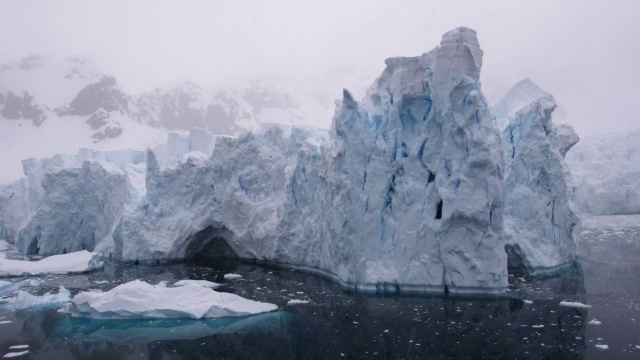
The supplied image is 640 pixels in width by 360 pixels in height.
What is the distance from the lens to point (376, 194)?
1243 cm

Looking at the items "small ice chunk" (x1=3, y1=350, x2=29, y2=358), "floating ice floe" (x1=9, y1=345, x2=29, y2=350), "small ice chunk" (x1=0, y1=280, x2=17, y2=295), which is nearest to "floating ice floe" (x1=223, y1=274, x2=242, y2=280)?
"small ice chunk" (x1=0, y1=280, x2=17, y2=295)

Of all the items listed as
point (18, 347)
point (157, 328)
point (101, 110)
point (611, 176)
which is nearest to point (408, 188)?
point (157, 328)

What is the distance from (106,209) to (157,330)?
11.3m

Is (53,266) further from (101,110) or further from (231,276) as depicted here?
(101,110)

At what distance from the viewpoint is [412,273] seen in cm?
1152

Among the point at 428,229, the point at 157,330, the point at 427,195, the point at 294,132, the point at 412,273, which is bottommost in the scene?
the point at 157,330

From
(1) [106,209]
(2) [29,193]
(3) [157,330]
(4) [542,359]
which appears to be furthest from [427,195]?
(2) [29,193]

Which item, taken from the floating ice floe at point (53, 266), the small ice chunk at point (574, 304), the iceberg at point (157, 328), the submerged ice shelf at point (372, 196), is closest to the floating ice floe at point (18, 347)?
the iceberg at point (157, 328)

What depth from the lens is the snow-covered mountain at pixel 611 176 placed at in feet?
86.5

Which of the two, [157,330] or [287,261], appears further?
[287,261]

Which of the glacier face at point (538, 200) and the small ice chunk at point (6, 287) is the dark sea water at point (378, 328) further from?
the glacier face at point (538, 200)

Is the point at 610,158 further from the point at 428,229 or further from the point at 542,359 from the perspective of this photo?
the point at 542,359

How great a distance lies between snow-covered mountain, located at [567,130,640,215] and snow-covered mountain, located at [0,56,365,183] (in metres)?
30.3

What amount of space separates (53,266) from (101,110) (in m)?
43.2
